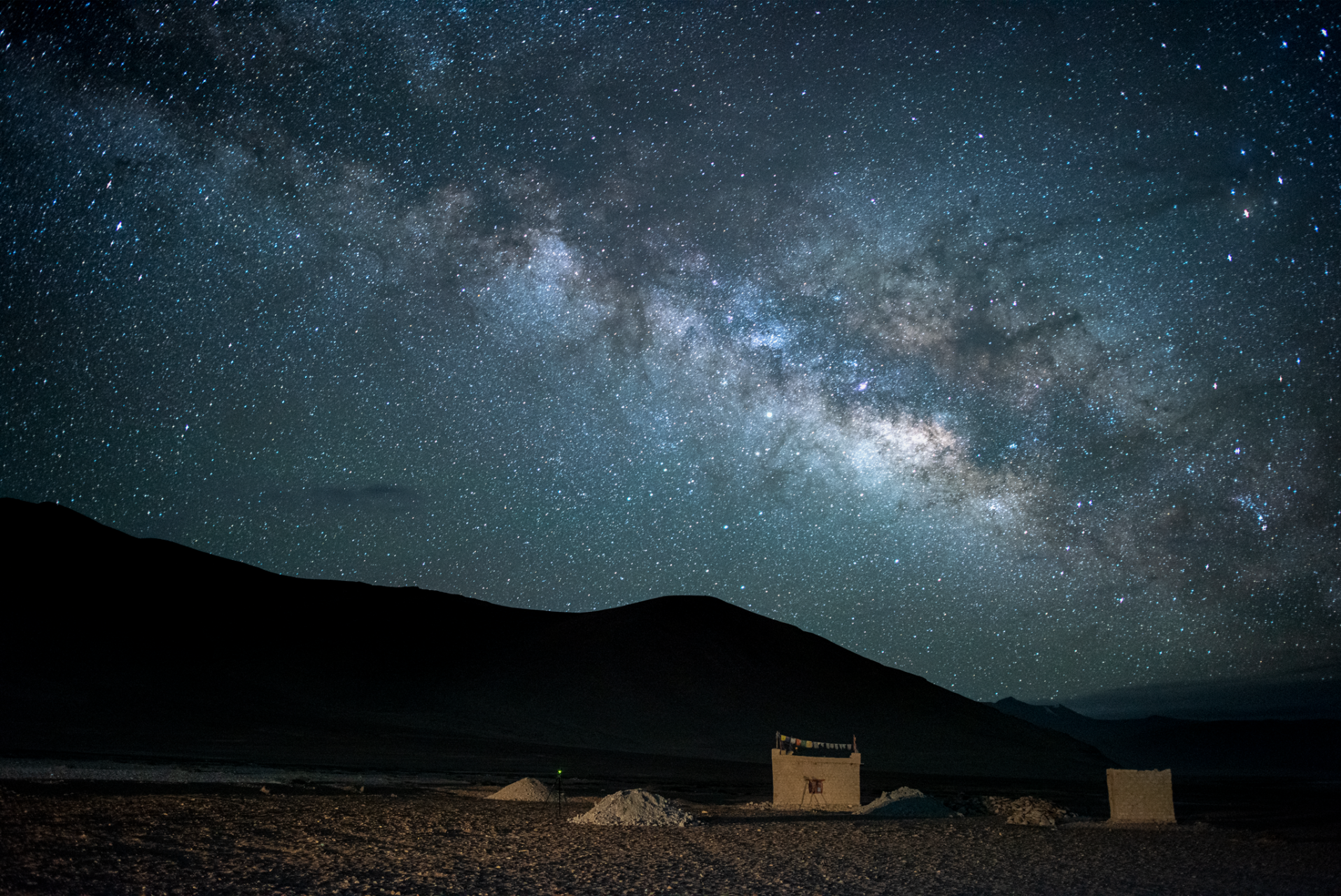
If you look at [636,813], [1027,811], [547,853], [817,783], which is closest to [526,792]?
[636,813]

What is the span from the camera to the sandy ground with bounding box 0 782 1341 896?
11602 mm

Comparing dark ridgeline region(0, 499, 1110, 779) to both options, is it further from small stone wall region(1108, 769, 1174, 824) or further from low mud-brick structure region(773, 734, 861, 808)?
small stone wall region(1108, 769, 1174, 824)

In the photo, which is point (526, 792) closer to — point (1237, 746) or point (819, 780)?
point (819, 780)

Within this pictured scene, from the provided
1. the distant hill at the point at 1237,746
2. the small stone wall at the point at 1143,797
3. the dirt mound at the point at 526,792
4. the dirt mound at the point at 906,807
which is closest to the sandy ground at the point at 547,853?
the small stone wall at the point at 1143,797

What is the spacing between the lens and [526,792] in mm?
23703

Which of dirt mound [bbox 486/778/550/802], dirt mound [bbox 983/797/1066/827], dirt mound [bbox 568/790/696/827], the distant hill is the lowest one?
the distant hill

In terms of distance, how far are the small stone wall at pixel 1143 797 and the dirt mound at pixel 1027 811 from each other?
163cm

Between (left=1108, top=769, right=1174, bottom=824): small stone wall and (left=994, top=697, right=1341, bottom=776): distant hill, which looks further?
(left=994, top=697, right=1341, bottom=776): distant hill

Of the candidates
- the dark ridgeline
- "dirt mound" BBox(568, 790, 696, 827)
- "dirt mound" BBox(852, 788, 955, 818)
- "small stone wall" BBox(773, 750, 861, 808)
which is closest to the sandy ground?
"dirt mound" BBox(568, 790, 696, 827)

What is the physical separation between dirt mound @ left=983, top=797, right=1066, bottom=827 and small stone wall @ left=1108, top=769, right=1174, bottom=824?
163cm

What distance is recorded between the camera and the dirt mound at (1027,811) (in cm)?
2338

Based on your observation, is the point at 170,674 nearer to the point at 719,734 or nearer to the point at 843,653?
the point at 719,734

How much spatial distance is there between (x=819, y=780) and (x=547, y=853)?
1145 cm

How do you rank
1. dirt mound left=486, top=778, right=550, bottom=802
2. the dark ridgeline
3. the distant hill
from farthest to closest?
1. the distant hill
2. the dark ridgeline
3. dirt mound left=486, top=778, right=550, bottom=802
